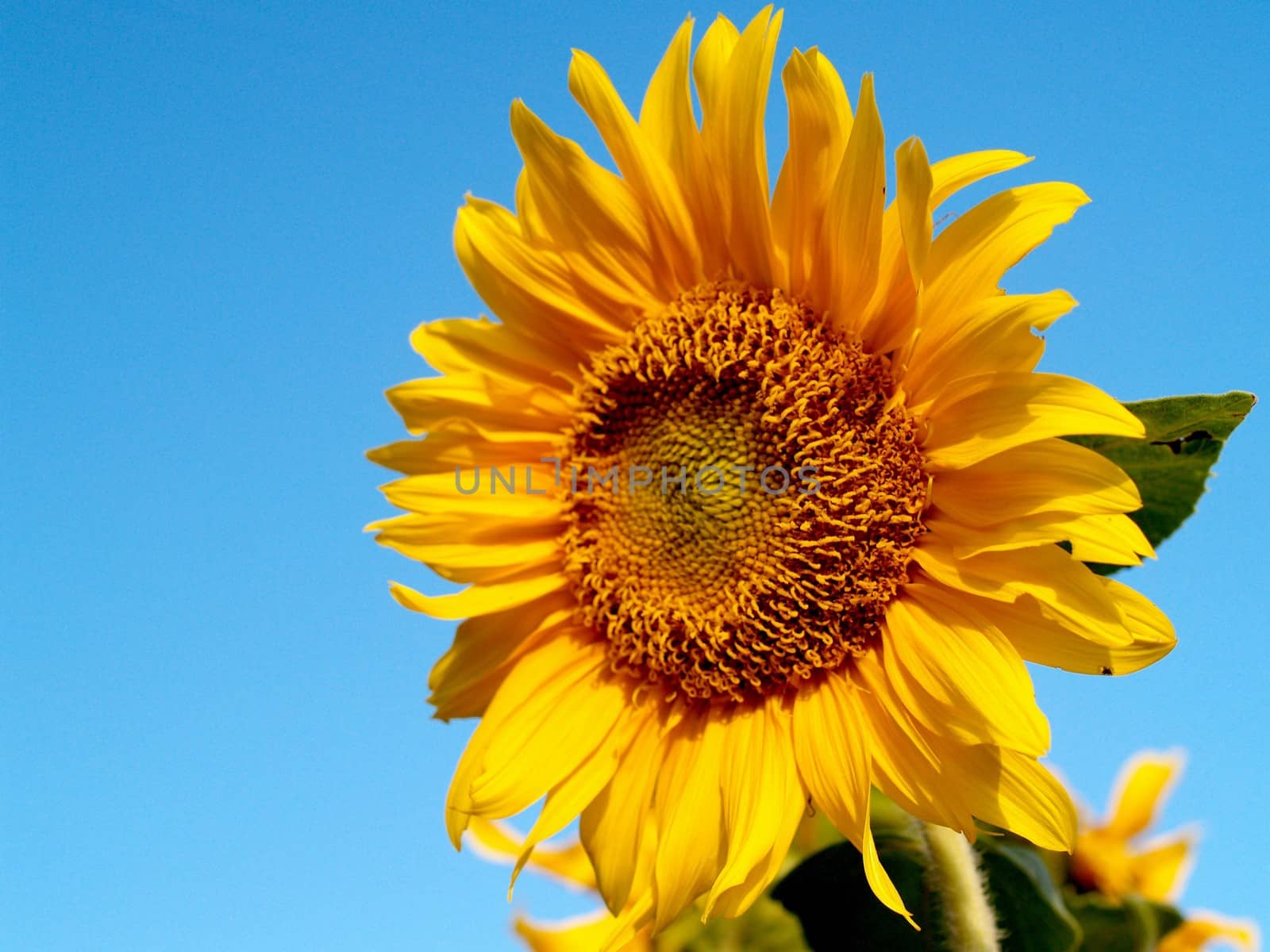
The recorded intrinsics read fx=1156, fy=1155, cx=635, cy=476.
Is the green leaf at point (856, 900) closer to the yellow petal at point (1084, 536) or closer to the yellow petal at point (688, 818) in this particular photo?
the yellow petal at point (688, 818)

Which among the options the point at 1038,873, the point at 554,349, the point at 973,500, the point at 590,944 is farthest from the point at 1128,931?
the point at 554,349

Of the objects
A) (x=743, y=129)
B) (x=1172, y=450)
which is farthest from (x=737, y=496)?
(x=1172, y=450)

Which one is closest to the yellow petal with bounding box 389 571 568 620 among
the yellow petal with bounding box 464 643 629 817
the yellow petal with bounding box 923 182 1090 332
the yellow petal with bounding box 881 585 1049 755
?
the yellow petal with bounding box 464 643 629 817

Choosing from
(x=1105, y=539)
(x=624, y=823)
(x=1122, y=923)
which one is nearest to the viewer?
(x=1105, y=539)

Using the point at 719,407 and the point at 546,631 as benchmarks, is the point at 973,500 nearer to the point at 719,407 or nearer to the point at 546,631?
the point at 719,407

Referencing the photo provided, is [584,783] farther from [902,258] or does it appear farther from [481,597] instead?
[902,258]

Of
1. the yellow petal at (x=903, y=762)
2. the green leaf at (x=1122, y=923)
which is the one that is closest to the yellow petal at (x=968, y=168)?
the yellow petal at (x=903, y=762)
